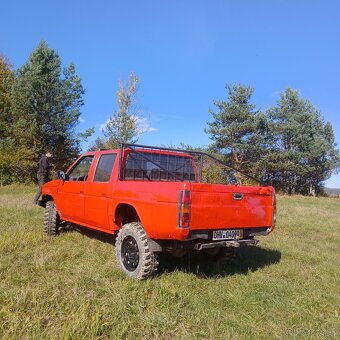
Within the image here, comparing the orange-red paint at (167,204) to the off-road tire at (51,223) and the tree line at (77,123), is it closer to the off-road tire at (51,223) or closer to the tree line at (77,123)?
the off-road tire at (51,223)

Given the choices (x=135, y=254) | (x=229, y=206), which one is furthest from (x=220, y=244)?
(x=135, y=254)

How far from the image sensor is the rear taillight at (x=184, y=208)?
450 centimetres

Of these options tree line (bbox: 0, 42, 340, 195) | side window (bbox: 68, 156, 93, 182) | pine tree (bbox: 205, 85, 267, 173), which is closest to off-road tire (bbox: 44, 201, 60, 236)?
side window (bbox: 68, 156, 93, 182)

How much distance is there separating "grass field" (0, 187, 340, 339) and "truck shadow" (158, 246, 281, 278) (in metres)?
0.02

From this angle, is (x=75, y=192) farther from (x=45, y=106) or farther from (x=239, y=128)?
(x=239, y=128)

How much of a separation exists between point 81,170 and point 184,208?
3214mm

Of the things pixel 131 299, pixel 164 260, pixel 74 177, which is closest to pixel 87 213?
pixel 74 177

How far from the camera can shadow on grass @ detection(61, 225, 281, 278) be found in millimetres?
5730

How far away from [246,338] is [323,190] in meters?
48.5

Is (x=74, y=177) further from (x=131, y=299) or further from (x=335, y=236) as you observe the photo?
(x=335, y=236)

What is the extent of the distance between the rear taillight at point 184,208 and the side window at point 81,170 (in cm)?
279

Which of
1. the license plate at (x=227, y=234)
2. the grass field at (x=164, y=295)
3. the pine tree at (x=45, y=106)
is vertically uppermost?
the pine tree at (x=45, y=106)

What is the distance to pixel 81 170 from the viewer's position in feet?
23.3

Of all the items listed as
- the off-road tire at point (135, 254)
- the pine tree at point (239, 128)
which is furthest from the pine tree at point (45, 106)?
the off-road tire at point (135, 254)
